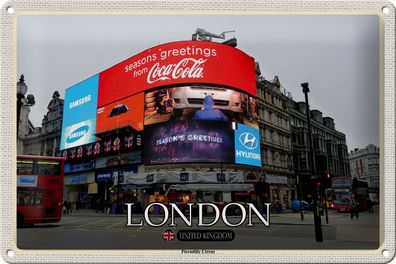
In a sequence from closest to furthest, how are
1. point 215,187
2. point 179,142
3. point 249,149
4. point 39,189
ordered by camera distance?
point 215,187
point 39,189
point 249,149
point 179,142

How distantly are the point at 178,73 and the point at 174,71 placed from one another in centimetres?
12

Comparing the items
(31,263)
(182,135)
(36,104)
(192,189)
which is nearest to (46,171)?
(36,104)

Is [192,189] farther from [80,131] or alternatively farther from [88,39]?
[88,39]

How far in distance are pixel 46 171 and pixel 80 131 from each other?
38.4 inches

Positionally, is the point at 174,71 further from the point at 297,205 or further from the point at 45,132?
the point at 297,205

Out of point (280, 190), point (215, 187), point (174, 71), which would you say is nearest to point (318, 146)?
point (280, 190)

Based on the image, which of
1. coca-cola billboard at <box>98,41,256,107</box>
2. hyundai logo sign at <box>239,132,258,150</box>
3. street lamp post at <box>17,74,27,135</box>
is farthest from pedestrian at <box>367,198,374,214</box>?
street lamp post at <box>17,74,27,135</box>

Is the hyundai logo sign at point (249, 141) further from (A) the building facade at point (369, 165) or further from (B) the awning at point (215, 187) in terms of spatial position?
(A) the building facade at point (369, 165)

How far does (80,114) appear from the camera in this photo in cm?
594

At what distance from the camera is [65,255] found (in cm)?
427

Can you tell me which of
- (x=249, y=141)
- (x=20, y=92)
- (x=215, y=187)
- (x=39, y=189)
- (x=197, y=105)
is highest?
(x=197, y=105)

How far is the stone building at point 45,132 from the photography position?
4750mm

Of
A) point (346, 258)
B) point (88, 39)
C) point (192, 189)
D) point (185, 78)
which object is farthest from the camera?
point (185, 78)

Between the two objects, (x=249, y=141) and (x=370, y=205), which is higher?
(x=249, y=141)
